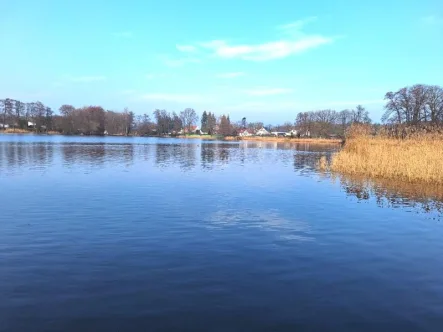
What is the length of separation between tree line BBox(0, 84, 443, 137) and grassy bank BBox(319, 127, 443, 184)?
55.3m

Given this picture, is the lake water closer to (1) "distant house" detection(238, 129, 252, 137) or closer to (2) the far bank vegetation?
(2) the far bank vegetation

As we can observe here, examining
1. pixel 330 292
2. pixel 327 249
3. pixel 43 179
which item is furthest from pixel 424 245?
pixel 43 179

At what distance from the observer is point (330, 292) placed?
688cm

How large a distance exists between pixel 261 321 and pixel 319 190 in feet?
48.4

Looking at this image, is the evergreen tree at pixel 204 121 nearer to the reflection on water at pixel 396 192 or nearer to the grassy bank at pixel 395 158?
the grassy bank at pixel 395 158

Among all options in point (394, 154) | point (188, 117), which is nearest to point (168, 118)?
point (188, 117)

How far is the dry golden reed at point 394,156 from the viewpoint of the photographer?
22.3 m

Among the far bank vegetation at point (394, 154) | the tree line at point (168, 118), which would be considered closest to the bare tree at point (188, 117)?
the tree line at point (168, 118)

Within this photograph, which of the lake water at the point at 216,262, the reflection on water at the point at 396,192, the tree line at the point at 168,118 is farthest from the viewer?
the tree line at the point at 168,118

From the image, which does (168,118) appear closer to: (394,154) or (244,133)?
(244,133)

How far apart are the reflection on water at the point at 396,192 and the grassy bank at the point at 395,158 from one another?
1.12 meters

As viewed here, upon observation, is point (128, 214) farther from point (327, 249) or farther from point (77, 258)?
point (327, 249)

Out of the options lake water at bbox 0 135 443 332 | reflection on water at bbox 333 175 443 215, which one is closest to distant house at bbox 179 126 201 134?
reflection on water at bbox 333 175 443 215

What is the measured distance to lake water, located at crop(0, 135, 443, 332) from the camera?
5.83 meters
